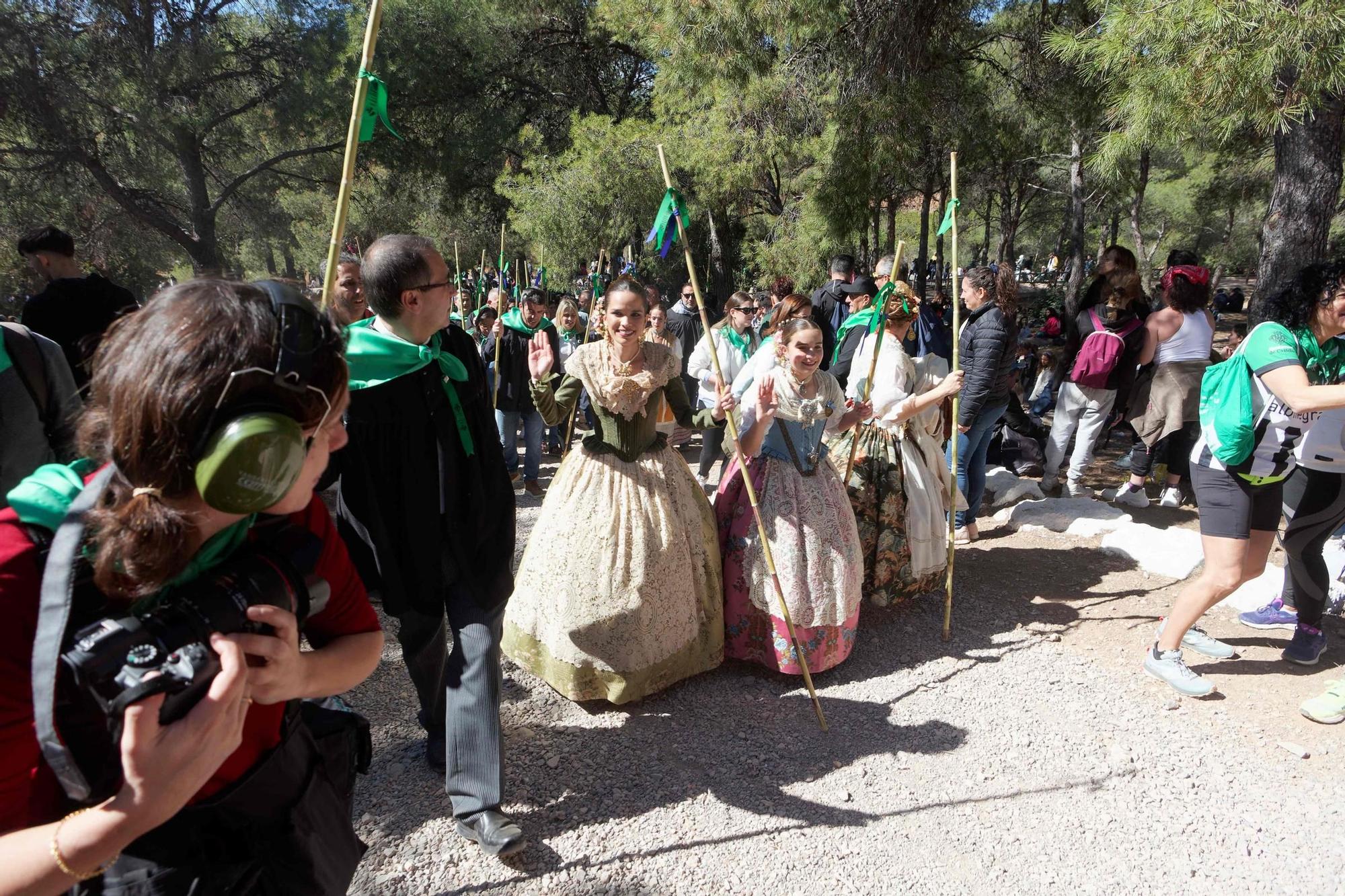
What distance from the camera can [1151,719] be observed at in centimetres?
319

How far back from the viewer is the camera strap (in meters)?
0.89

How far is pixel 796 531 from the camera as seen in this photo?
3.41 meters

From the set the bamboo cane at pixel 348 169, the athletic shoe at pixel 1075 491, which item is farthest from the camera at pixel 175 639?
the athletic shoe at pixel 1075 491

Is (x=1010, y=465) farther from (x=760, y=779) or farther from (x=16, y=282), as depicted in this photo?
(x=16, y=282)

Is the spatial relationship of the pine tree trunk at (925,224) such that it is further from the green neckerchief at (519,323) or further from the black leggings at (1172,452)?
the green neckerchief at (519,323)

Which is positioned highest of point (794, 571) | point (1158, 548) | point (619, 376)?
point (619, 376)

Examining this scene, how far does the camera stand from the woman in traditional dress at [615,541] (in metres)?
3.09

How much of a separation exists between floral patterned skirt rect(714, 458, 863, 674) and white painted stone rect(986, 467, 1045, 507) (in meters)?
3.24

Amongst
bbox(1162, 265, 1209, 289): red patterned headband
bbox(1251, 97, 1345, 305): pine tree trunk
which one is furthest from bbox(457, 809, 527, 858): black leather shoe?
bbox(1162, 265, 1209, 289): red patterned headband

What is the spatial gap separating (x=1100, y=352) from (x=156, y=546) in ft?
20.1

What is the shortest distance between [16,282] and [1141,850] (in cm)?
1806

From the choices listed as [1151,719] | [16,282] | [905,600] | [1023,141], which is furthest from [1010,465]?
[16,282]

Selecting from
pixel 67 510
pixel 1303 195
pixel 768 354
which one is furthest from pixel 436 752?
pixel 1303 195

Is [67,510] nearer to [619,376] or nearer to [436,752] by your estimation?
[436,752]
